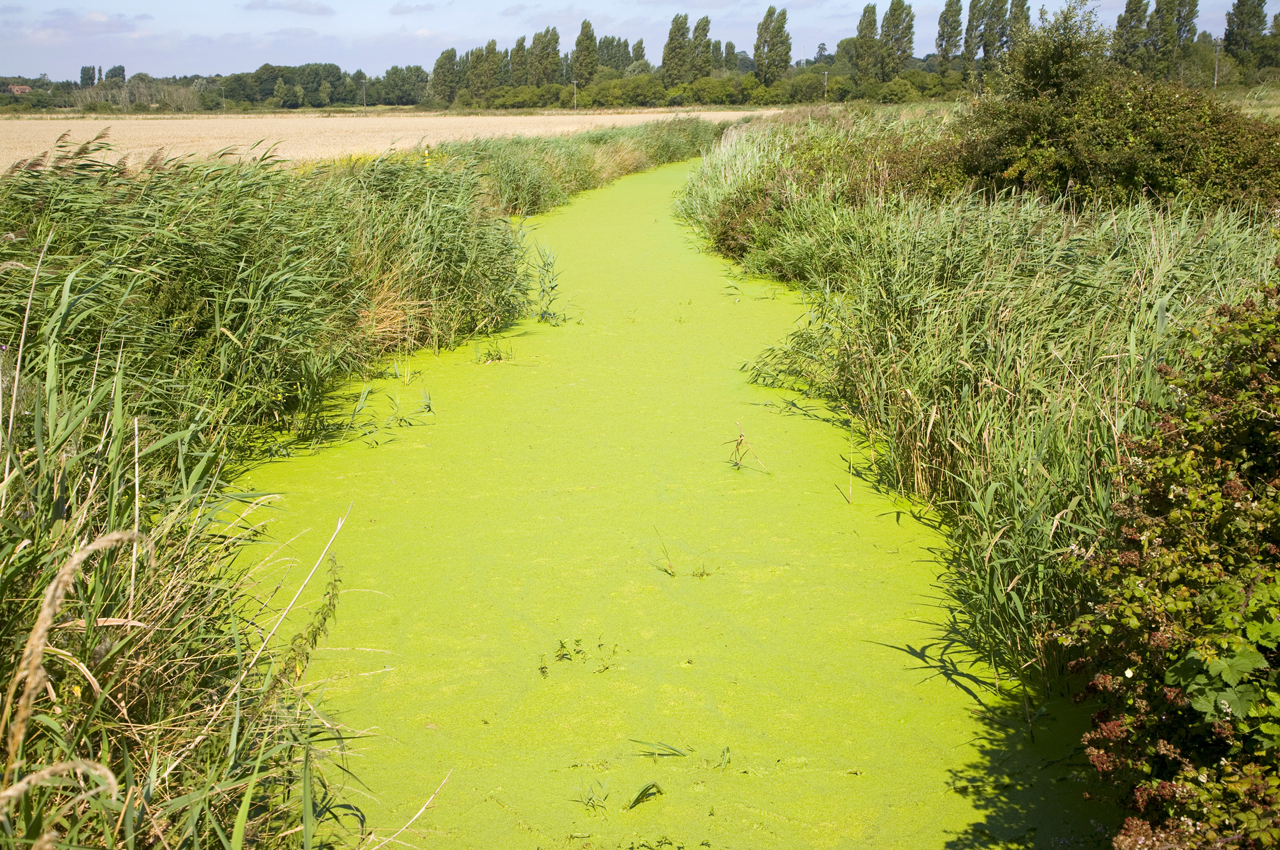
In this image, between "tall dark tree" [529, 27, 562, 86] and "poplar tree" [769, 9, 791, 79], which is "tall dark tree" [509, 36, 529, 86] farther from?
"poplar tree" [769, 9, 791, 79]

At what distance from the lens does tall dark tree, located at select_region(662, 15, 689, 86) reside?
185ft

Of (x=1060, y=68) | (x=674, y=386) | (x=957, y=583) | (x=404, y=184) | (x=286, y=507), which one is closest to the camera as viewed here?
(x=957, y=583)

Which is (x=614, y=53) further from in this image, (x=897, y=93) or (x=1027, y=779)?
(x=1027, y=779)

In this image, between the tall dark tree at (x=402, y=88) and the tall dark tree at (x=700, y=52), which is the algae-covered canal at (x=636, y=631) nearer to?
the tall dark tree at (x=700, y=52)

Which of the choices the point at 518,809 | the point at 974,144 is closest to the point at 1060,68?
the point at 974,144

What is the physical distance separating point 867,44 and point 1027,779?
52531mm

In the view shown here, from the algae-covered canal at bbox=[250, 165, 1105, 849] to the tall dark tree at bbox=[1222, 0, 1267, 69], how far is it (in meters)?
46.7

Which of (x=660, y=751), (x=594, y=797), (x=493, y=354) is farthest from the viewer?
(x=493, y=354)

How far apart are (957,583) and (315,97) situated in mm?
81864

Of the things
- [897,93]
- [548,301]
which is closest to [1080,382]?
[548,301]

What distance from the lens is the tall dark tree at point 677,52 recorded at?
5641cm

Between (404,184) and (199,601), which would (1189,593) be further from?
(404,184)

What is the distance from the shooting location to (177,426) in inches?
131

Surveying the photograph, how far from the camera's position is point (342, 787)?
72.5 inches
